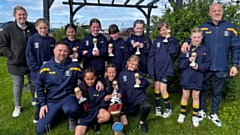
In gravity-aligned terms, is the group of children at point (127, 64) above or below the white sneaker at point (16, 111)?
above

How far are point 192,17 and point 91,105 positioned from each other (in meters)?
2.83

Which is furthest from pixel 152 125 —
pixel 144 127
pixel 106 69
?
pixel 106 69

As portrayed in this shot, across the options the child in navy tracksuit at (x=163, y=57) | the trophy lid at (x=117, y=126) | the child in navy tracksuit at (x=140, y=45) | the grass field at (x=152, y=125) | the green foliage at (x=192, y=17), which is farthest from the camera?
the green foliage at (x=192, y=17)

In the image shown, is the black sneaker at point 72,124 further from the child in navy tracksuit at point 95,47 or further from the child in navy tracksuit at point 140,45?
the child in navy tracksuit at point 140,45

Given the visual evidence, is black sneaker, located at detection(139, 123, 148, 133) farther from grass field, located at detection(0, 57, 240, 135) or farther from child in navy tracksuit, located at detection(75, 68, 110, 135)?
child in navy tracksuit, located at detection(75, 68, 110, 135)

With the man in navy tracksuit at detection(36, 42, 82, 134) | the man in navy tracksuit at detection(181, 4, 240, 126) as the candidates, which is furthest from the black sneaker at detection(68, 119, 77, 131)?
the man in navy tracksuit at detection(181, 4, 240, 126)

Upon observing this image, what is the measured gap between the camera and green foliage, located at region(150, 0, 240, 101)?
186 inches

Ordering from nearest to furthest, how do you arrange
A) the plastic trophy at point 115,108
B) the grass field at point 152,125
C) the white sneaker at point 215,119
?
1. the plastic trophy at point 115,108
2. the grass field at point 152,125
3. the white sneaker at point 215,119

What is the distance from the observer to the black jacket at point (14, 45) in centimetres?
392

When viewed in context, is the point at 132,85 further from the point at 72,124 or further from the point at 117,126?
the point at 72,124

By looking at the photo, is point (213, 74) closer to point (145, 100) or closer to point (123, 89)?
point (145, 100)

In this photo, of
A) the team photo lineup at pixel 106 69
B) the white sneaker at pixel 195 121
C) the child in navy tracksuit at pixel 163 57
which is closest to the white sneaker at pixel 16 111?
the team photo lineup at pixel 106 69

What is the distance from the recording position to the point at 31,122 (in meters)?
3.99

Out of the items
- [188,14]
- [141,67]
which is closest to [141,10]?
[188,14]
